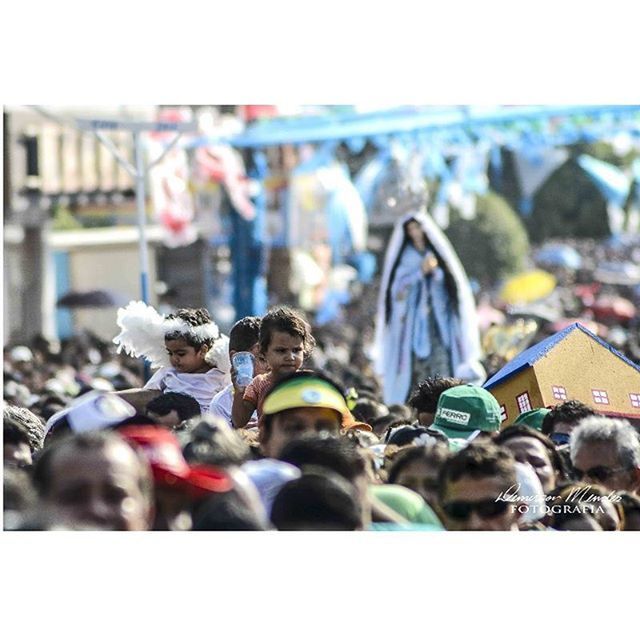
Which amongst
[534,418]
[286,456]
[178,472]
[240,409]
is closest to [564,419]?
[534,418]

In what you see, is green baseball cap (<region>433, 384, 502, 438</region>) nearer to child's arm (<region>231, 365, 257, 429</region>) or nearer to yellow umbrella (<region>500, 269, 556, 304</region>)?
child's arm (<region>231, 365, 257, 429</region>)

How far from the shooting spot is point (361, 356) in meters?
16.7

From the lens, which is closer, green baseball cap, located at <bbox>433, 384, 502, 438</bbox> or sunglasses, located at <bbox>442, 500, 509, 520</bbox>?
sunglasses, located at <bbox>442, 500, 509, 520</bbox>

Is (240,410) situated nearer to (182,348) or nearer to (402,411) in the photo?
(182,348)

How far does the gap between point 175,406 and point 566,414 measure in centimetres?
159

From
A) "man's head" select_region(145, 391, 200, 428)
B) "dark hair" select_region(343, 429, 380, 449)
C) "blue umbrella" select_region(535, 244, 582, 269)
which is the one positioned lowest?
"blue umbrella" select_region(535, 244, 582, 269)

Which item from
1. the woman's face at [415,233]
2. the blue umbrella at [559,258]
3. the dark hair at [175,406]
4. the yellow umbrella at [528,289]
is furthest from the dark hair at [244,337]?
the blue umbrella at [559,258]

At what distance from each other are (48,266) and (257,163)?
187 inches

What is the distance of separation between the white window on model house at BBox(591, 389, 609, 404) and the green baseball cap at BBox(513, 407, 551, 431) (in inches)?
9.4

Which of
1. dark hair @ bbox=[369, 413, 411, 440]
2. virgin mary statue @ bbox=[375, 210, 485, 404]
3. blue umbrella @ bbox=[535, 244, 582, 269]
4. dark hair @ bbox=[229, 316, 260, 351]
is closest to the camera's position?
dark hair @ bbox=[229, 316, 260, 351]

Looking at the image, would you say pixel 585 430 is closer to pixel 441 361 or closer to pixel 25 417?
pixel 25 417

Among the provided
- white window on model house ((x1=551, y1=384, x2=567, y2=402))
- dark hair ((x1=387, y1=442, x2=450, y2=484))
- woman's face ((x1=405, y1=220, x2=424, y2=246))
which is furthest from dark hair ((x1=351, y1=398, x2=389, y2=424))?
woman's face ((x1=405, y1=220, x2=424, y2=246))

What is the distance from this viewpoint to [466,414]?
646 cm

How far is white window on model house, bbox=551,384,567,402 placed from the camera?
7176 millimetres
